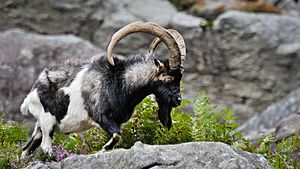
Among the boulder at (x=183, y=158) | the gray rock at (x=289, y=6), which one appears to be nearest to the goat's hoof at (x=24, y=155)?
the boulder at (x=183, y=158)

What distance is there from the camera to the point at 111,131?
809 centimetres

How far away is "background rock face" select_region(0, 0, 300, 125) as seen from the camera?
19594 mm

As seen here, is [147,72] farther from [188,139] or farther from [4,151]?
[4,151]

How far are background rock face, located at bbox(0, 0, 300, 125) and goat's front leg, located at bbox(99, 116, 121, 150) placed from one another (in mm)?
11197

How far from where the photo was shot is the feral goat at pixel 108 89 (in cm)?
819

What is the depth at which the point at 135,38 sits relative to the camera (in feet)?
65.2

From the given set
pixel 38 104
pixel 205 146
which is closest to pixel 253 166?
pixel 205 146

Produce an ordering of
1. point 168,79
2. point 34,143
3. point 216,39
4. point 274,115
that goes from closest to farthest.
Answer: point 168,79 → point 34,143 → point 274,115 → point 216,39

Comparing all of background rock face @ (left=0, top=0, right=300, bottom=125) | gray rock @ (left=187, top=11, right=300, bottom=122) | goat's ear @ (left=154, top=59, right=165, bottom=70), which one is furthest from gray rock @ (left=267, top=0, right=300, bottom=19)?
goat's ear @ (left=154, top=59, right=165, bottom=70)

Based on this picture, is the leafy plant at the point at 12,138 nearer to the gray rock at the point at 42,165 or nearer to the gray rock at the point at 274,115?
the gray rock at the point at 42,165

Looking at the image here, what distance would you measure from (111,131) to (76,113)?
0.56 meters

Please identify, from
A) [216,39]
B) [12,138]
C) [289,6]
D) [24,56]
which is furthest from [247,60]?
[12,138]

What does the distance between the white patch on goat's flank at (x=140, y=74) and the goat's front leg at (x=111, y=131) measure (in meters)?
0.54

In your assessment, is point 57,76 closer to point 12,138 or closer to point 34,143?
point 34,143
